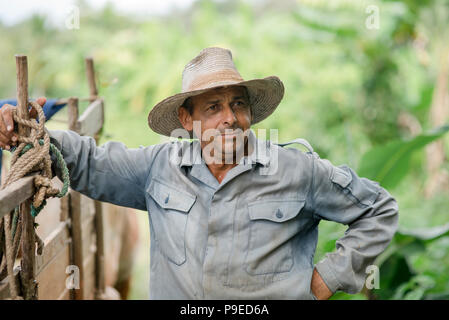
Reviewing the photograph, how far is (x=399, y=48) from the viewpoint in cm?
1005

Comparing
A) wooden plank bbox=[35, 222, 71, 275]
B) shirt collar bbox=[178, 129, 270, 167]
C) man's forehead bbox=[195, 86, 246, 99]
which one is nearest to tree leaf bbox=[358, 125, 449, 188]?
shirt collar bbox=[178, 129, 270, 167]

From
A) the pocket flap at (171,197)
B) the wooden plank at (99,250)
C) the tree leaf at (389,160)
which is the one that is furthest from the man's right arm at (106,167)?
the tree leaf at (389,160)

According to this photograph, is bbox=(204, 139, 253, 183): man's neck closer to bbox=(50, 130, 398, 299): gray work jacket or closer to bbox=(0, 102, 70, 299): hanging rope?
bbox=(50, 130, 398, 299): gray work jacket

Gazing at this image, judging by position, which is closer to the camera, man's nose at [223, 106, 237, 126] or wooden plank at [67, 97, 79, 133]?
man's nose at [223, 106, 237, 126]

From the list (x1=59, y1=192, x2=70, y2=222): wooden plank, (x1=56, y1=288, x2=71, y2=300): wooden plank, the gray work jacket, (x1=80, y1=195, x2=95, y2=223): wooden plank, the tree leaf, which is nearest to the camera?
the gray work jacket

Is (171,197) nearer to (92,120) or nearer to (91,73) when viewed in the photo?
(92,120)

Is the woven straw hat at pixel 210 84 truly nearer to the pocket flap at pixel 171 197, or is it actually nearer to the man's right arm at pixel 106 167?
the man's right arm at pixel 106 167

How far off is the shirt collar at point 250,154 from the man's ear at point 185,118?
0.08m

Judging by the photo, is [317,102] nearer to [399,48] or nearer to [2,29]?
[399,48]

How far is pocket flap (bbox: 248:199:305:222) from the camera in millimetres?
2049

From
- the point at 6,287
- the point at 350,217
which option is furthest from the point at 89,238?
the point at 350,217

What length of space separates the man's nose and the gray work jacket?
16 centimetres

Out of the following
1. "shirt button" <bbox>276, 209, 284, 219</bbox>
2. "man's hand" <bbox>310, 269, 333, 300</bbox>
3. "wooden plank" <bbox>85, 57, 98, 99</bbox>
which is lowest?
"man's hand" <bbox>310, 269, 333, 300</bbox>
